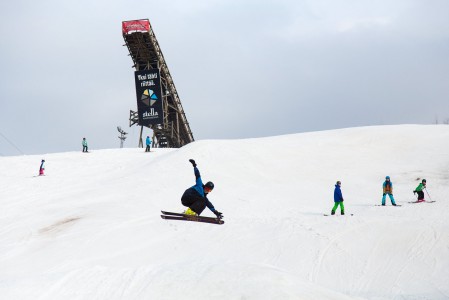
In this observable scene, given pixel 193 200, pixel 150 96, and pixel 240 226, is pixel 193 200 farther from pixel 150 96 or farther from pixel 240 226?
pixel 150 96

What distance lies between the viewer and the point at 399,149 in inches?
1129

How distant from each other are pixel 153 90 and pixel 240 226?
122 ft

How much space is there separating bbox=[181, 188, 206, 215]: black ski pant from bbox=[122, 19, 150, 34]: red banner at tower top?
123 feet

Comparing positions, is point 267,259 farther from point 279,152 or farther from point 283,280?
point 279,152

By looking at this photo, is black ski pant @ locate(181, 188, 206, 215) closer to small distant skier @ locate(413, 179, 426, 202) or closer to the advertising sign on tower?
small distant skier @ locate(413, 179, 426, 202)

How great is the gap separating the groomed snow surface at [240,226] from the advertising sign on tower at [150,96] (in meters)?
17.2

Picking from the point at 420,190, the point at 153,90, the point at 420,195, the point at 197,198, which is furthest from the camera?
the point at 153,90

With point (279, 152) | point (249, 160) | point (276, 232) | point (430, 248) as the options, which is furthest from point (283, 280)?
point (279, 152)

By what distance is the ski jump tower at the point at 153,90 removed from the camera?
47.6 meters

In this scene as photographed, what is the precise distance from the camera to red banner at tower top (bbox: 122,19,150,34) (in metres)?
46.1

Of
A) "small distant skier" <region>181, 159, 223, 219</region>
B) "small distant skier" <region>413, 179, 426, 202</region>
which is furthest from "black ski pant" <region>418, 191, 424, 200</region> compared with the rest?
"small distant skier" <region>181, 159, 223, 219</region>

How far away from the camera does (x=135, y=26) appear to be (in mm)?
46281

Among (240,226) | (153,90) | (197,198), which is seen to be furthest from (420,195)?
(153,90)

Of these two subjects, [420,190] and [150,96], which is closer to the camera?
[420,190]
